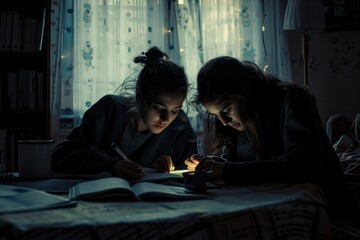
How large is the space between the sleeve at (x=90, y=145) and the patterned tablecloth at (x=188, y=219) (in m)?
0.64

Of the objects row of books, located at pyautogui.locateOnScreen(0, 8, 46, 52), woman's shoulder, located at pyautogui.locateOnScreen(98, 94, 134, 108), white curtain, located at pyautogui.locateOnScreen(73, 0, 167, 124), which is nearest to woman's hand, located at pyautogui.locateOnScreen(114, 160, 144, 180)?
woman's shoulder, located at pyautogui.locateOnScreen(98, 94, 134, 108)

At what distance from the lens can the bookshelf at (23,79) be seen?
2.79m

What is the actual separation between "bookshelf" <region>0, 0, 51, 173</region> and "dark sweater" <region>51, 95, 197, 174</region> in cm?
102

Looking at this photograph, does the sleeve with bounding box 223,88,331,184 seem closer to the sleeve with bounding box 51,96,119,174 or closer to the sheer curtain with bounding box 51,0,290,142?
the sleeve with bounding box 51,96,119,174

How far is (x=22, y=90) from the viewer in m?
2.82

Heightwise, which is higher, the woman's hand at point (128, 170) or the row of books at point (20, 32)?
the row of books at point (20, 32)

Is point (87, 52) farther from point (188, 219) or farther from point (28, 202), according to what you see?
point (188, 219)

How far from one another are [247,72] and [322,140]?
1.05 feet

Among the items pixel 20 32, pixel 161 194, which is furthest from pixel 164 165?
pixel 20 32

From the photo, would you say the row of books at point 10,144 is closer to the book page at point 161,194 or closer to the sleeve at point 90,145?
the sleeve at point 90,145

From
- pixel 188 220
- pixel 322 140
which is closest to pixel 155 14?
pixel 322 140

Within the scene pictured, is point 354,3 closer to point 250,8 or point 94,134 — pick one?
point 250,8

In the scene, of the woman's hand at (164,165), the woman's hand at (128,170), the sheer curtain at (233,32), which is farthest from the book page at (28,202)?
the sheer curtain at (233,32)

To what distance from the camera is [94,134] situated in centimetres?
185
